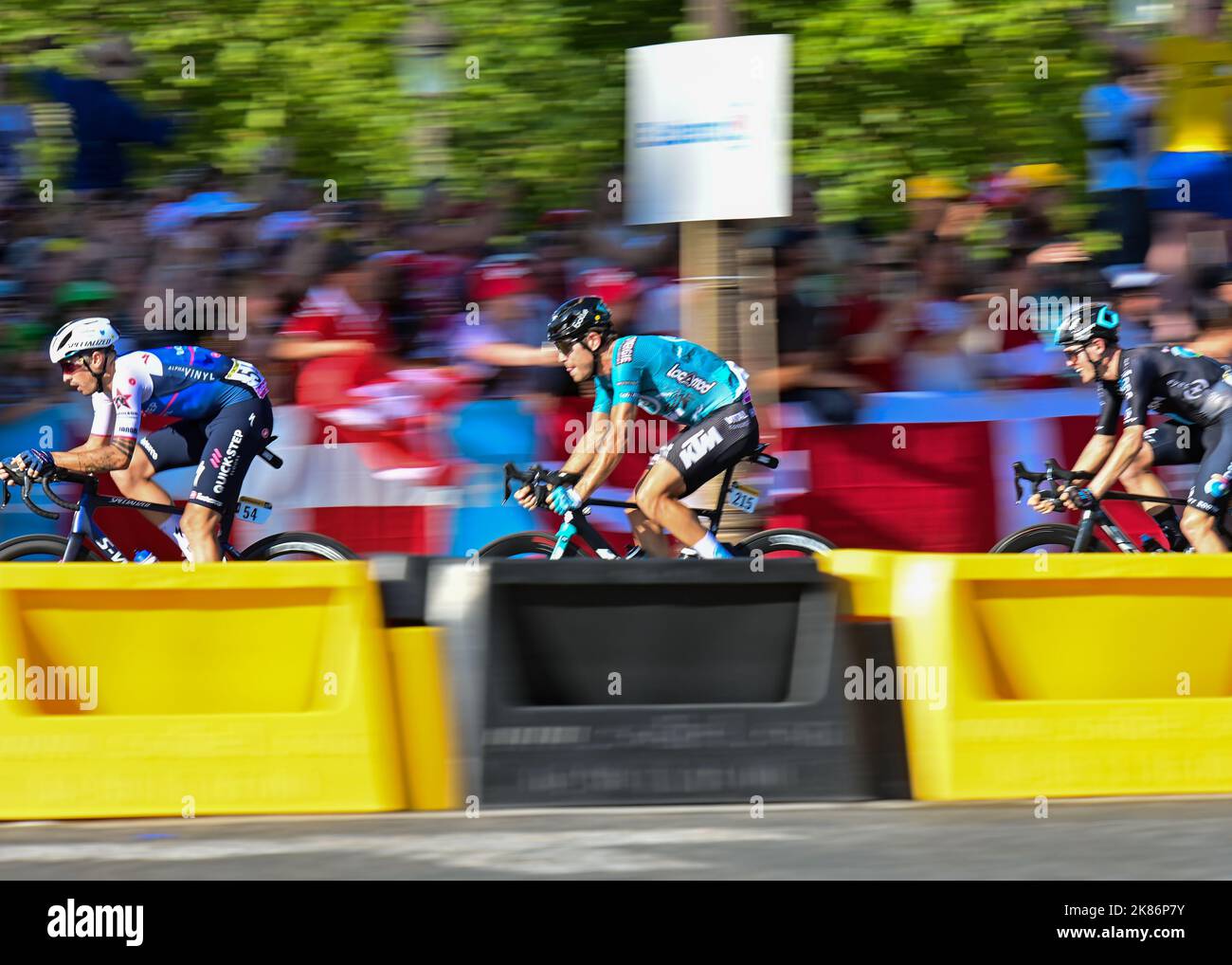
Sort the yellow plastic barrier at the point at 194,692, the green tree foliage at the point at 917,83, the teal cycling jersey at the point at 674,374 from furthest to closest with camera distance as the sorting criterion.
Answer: the green tree foliage at the point at 917,83 < the teal cycling jersey at the point at 674,374 < the yellow plastic barrier at the point at 194,692

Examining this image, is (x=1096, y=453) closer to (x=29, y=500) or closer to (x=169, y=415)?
(x=169, y=415)

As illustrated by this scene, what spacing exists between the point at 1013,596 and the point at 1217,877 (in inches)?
69.6

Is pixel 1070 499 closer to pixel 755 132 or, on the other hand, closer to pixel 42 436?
pixel 755 132

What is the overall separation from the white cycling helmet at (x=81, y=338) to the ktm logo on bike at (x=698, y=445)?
3261 mm

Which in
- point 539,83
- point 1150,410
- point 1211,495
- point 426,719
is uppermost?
point 539,83

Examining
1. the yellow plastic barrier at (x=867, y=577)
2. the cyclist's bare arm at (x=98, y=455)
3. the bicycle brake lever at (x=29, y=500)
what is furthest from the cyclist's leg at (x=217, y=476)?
the yellow plastic barrier at (x=867, y=577)

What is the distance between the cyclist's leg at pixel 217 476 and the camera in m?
11.4

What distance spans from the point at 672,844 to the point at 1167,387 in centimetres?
640

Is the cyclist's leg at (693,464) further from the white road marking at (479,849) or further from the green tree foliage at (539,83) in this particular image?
the white road marking at (479,849)

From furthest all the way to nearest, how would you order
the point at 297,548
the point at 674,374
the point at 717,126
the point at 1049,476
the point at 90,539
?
the point at 1049,476
the point at 297,548
the point at 90,539
the point at 674,374
the point at 717,126

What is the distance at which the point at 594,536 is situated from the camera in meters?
11.1

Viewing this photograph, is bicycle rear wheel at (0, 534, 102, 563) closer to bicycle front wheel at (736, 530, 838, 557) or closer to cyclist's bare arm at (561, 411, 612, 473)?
cyclist's bare arm at (561, 411, 612, 473)

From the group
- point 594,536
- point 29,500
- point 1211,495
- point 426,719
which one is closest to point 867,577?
point 426,719
